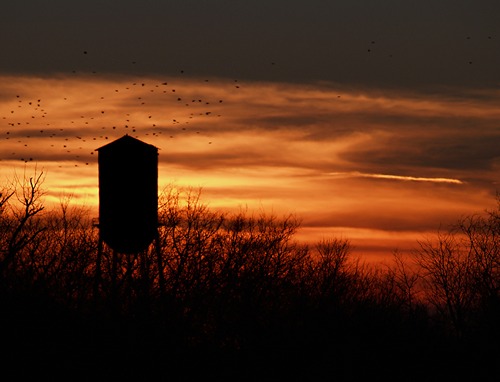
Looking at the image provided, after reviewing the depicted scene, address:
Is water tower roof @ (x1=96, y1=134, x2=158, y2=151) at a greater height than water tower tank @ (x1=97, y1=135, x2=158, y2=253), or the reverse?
water tower roof @ (x1=96, y1=134, x2=158, y2=151)

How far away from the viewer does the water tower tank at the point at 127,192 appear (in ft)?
88.3

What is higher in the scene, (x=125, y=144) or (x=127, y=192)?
(x=125, y=144)

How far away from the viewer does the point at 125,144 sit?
27.1 metres

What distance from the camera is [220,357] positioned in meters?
32.7

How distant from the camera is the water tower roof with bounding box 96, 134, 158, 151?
88.6 feet

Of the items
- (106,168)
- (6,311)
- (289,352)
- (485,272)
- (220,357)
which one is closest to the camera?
(106,168)

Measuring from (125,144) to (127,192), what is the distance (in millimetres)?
1546

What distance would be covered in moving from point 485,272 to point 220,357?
58.3ft

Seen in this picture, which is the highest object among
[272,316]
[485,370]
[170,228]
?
[170,228]

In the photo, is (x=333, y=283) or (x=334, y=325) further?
(x=333, y=283)

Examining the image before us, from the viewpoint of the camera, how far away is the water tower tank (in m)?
26.9

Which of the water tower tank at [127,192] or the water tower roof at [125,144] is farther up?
the water tower roof at [125,144]

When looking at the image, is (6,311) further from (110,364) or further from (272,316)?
(272,316)

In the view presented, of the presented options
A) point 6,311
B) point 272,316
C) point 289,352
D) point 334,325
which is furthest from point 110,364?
point 334,325
